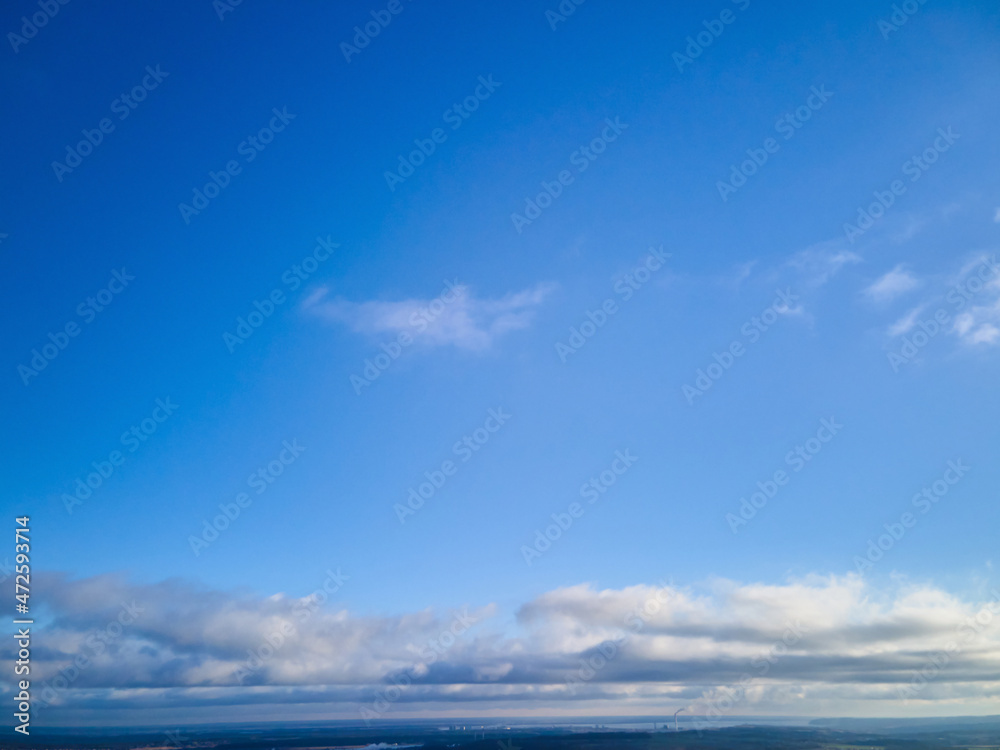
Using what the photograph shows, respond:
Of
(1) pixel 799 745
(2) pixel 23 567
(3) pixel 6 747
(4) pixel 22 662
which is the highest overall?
(2) pixel 23 567

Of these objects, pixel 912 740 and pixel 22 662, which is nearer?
pixel 22 662

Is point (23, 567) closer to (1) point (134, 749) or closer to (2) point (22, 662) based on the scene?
(2) point (22, 662)

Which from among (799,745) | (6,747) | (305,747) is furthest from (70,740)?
(799,745)

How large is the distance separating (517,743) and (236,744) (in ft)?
285

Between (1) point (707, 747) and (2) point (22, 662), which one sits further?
(1) point (707, 747)

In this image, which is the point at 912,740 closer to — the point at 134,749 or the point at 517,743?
the point at 517,743

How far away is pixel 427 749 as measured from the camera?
18575 cm

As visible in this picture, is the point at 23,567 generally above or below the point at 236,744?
above

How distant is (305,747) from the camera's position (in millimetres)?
184375

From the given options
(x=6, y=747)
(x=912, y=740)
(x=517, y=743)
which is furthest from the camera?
(x=517, y=743)

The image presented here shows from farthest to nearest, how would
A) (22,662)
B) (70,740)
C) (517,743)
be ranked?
(517,743) → (70,740) → (22,662)

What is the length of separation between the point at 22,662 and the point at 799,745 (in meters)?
153

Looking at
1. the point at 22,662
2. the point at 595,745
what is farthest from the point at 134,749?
the point at 22,662

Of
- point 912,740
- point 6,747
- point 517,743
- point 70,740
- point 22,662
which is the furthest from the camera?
point 517,743
